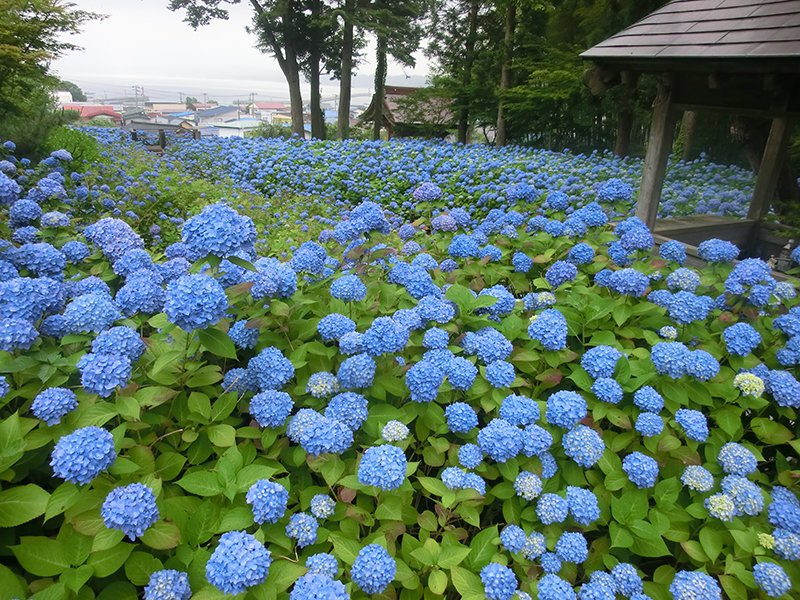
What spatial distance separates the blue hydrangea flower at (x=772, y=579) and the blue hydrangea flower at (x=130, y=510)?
1.71 metres

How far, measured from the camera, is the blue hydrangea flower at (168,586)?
106cm

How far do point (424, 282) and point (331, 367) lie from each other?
0.54m

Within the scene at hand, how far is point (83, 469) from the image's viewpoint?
1.09 metres

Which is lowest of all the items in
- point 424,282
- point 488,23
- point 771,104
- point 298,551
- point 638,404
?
point 298,551

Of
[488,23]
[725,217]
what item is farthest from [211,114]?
[725,217]

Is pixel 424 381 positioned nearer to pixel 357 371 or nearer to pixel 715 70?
pixel 357 371

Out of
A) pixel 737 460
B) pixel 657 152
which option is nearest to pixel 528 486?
pixel 737 460

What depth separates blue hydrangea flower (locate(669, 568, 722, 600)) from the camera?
1.36m

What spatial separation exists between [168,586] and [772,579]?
1666 millimetres

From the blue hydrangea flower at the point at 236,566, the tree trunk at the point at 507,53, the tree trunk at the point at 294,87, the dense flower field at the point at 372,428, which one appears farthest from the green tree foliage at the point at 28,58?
the tree trunk at the point at 294,87

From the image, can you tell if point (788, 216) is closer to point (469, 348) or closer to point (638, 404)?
point (638, 404)

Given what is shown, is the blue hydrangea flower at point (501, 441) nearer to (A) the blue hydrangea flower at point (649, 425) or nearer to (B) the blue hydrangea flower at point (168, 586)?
(A) the blue hydrangea flower at point (649, 425)

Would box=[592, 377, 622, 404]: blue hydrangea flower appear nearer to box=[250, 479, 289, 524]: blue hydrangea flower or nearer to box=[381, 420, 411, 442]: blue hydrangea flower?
box=[381, 420, 411, 442]: blue hydrangea flower

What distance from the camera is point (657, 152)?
4.71 metres
